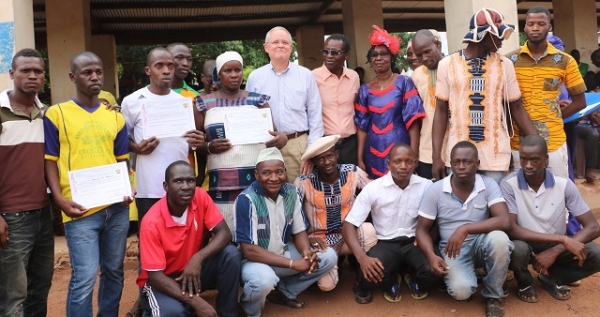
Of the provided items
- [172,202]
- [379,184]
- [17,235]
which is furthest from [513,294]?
[17,235]

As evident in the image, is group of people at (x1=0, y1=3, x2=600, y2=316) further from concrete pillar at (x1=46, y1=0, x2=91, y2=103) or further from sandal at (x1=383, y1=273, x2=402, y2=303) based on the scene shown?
concrete pillar at (x1=46, y1=0, x2=91, y2=103)

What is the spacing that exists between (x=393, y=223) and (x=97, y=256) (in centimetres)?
212

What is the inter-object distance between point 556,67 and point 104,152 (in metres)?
3.28

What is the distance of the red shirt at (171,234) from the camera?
11.1 feet

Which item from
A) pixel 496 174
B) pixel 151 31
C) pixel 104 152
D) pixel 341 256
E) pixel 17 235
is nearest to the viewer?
pixel 17 235

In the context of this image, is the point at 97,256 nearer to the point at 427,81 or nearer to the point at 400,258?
the point at 400,258

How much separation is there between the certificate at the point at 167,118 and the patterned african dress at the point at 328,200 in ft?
3.40

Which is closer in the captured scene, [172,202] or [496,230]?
[172,202]

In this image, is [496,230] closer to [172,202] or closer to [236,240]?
[236,240]

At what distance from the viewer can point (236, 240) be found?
378 centimetres

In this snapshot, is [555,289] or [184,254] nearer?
[184,254]

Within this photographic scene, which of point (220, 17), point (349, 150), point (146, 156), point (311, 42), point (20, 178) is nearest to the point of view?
point (20, 178)

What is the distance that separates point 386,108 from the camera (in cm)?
423

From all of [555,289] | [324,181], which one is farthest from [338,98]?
[555,289]
